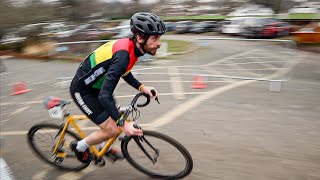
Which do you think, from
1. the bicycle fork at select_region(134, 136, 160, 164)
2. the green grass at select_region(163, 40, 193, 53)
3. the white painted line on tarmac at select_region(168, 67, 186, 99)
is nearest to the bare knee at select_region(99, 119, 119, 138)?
the bicycle fork at select_region(134, 136, 160, 164)

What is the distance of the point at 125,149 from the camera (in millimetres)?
3430

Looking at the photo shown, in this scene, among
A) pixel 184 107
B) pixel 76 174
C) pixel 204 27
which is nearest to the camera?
pixel 76 174

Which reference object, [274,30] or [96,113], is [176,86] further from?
[274,30]

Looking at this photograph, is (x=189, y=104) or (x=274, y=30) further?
(x=274, y=30)

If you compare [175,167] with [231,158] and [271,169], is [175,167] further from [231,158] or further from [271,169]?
[271,169]

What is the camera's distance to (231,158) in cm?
394

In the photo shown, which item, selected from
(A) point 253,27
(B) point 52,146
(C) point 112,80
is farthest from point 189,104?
(A) point 253,27

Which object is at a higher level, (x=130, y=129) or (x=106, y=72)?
(x=106, y=72)

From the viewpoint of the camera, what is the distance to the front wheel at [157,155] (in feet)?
10.3

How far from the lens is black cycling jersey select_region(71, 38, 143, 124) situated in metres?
2.66

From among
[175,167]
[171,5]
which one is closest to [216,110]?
[175,167]

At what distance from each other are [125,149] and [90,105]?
28.9 inches

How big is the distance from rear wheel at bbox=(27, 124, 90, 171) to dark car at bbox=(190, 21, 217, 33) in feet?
90.2

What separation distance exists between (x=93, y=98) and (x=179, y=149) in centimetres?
114
